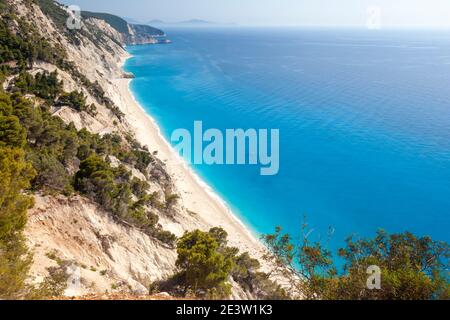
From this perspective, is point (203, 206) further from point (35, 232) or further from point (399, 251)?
point (399, 251)

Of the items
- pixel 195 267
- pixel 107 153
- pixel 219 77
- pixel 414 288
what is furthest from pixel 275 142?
pixel 219 77

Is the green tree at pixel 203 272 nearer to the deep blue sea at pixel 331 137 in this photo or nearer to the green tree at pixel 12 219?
the green tree at pixel 12 219

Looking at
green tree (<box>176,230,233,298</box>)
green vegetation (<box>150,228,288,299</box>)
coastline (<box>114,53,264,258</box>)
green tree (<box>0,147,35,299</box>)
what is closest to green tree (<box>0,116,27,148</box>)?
green tree (<box>0,147,35,299</box>)

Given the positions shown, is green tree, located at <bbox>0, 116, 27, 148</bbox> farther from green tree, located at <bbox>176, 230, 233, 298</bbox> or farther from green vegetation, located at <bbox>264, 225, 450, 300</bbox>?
green vegetation, located at <bbox>264, 225, 450, 300</bbox>

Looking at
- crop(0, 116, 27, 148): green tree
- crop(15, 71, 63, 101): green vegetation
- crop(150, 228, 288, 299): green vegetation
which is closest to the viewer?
crop(150, 228, 288, 299): green vegetation

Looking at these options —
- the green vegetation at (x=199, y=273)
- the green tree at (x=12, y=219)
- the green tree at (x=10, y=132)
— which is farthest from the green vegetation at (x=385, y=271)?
the green tree at (x=10, y=132)

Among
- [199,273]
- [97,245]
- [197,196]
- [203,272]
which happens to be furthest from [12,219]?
[197,196]
